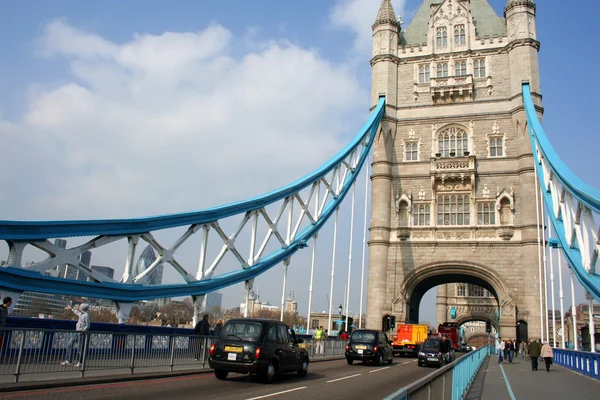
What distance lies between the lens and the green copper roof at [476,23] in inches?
1494

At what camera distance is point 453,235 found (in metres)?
33.6

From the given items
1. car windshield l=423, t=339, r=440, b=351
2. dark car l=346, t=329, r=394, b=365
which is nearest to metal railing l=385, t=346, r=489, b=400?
dark car l=346, t=329, r=394, b=365

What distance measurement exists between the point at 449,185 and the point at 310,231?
1139 cm

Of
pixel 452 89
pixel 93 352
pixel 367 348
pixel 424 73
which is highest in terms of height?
pixel 424 73

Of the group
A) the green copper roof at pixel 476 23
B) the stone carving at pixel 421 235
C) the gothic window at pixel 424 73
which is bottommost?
the stone carving at pixel 421 235

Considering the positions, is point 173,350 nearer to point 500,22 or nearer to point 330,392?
point 330,392

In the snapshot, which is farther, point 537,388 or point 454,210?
point 454,210

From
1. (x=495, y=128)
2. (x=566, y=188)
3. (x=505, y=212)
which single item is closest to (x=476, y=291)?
(x=505, y=212)

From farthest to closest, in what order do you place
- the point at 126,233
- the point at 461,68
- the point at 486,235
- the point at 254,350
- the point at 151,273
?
the point at 461,68 < the point at 486,235 < the point at 151,273 < the point at 126,233 < the point at 254,350

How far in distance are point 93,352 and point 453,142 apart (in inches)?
A: 1185

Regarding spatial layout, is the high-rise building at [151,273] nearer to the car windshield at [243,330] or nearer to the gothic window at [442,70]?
A: the car windshield at [243,330]

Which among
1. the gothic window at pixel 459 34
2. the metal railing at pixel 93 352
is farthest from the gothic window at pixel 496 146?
the metal railing at pixel 93 352

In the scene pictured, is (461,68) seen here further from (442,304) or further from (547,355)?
(442,304)

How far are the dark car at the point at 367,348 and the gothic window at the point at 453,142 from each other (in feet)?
61.9
